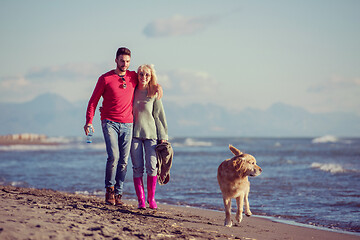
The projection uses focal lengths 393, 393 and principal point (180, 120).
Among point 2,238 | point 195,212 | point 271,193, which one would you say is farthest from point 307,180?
point 2,238

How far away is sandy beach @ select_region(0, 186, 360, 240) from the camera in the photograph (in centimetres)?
390

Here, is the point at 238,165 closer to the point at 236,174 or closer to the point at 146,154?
the point at 236,174

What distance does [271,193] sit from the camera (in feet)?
29.9

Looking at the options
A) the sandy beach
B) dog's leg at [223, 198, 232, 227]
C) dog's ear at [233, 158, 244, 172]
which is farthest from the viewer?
dog's leg at [223, 198, 232, 227]

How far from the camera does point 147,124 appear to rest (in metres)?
5.88

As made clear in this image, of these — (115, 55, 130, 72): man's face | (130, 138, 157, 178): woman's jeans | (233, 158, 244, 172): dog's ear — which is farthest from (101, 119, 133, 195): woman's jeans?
(233, 158, 244, 172): dog's ear

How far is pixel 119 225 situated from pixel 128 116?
186 cm

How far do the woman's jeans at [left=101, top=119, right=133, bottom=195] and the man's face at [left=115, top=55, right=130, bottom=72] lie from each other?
82 cm

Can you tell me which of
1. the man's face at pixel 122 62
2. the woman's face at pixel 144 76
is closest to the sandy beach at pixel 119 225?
the woman's face at pixel 144 76

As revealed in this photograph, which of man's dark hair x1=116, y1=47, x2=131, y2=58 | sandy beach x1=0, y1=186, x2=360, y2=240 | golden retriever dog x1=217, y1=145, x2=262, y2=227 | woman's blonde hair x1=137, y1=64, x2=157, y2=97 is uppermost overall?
man's dark hair x1=116, y1=47, x2=131, y2=58

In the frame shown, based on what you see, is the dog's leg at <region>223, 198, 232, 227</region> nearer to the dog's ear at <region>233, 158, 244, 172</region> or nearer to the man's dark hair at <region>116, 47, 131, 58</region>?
Result: the dog's ear at <region>233, 158, 244, 172</region>

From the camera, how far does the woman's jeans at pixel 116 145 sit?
5797 mm

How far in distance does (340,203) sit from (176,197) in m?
3.38

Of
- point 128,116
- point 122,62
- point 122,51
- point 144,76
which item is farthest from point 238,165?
point 122,51
